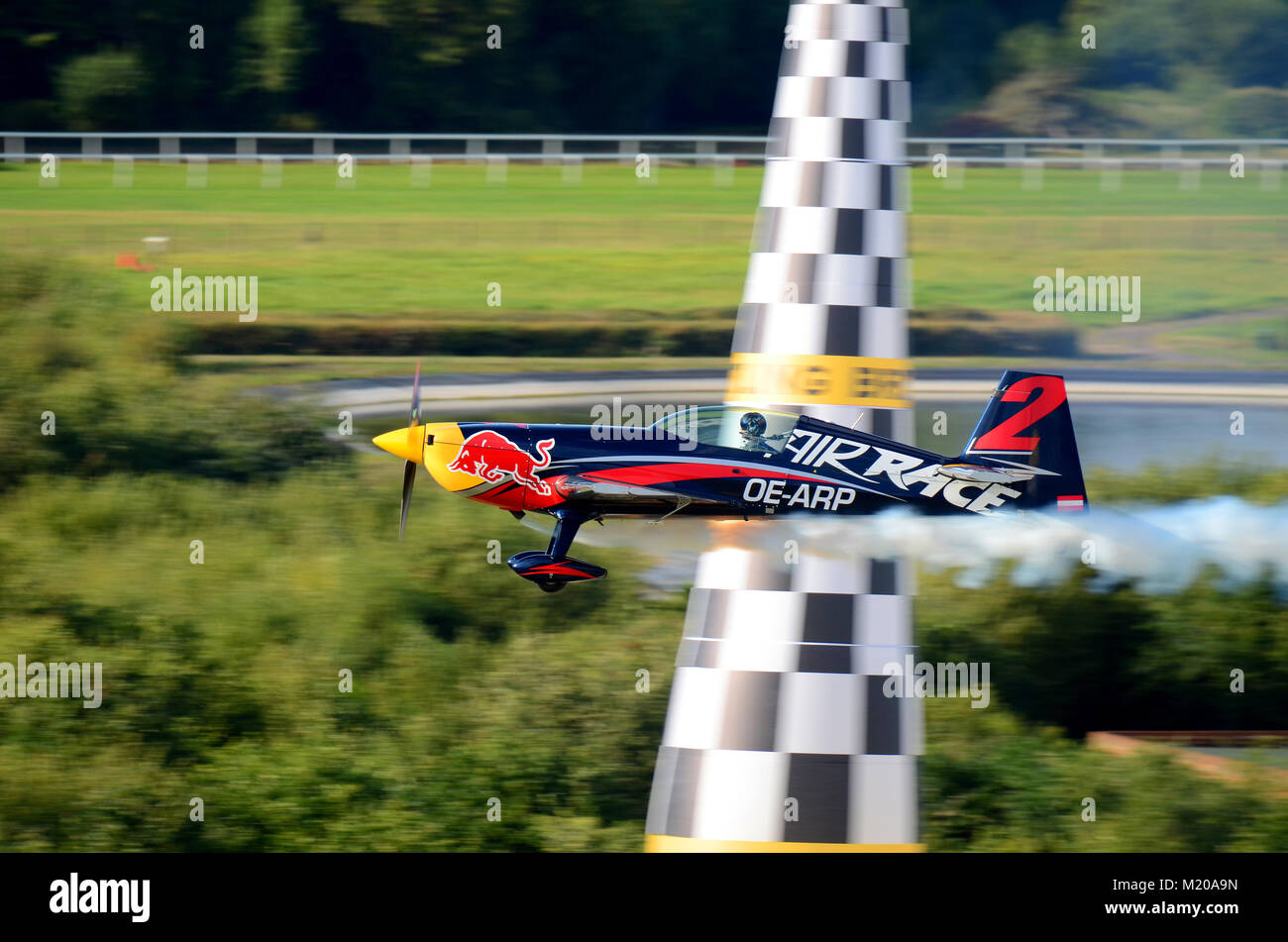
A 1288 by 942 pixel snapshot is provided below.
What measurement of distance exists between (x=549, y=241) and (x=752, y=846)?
30.7 feet

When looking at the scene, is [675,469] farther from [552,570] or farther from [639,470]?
[552,570]

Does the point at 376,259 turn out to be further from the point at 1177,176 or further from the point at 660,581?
the point at 1177,176

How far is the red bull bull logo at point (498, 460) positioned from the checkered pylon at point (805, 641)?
2.09 metres

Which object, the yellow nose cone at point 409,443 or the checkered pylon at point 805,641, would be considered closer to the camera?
the yellow nose cone at point 409,443

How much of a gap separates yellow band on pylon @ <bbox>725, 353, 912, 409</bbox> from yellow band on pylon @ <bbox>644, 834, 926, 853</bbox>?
3826 millimetres

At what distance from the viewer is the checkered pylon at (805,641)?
9398mm

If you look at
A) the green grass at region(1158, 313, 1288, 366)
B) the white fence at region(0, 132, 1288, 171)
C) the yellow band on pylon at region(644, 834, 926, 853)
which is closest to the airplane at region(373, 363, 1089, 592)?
the yellow band on pylon at region(644, 834, 926, 853)

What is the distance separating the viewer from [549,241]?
53.0 feet

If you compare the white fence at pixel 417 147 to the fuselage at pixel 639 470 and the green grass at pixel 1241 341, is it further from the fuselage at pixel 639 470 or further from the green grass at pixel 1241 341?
the fuselage at pixel 639 470

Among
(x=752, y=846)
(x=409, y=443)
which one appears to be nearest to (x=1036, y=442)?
(x=752, y=846)

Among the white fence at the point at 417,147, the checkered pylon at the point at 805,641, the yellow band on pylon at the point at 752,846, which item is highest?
the white fence at the point at 417,147

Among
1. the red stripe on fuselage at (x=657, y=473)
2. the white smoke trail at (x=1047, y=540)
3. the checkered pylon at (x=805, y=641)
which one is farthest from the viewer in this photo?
the checkered pylon at (x=805, y=641)

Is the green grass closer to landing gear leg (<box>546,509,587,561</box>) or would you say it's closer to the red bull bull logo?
landing gear leg (<box>546,509,587,561</box>)

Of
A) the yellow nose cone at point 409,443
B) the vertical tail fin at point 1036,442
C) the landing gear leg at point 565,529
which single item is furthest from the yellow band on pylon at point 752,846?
the yellow nose cone at point 409,443
